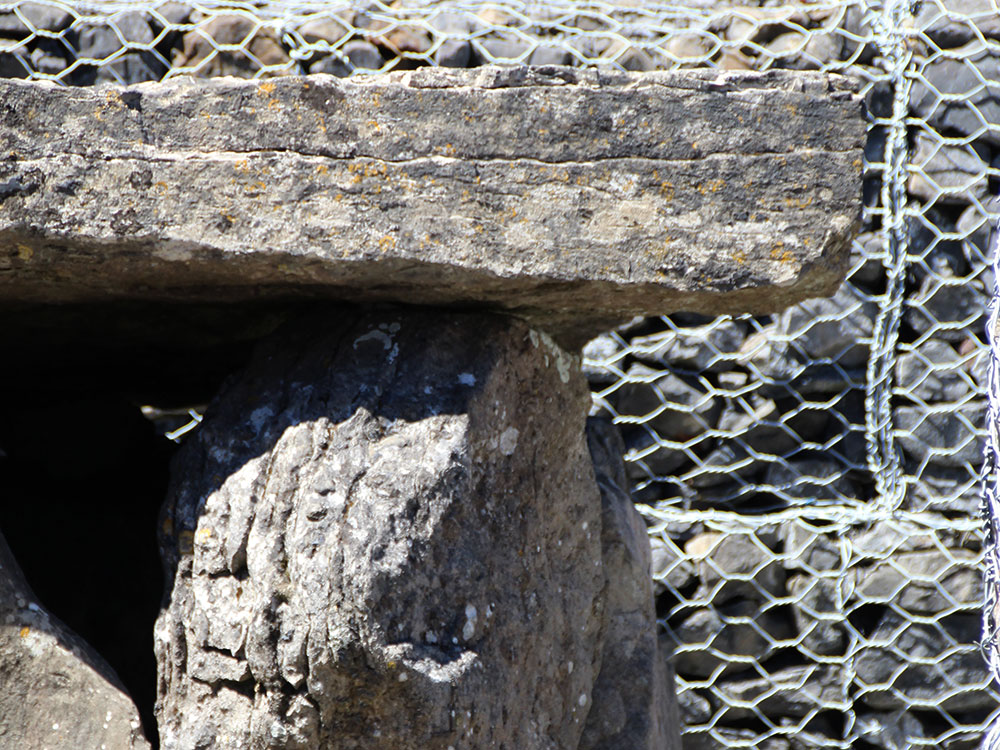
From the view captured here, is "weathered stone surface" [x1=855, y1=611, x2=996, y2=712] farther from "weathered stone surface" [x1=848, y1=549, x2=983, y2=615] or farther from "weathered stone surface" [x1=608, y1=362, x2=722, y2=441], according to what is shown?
"weathered stone surface" [x1=608, y1=362, x2=722, y2=441]

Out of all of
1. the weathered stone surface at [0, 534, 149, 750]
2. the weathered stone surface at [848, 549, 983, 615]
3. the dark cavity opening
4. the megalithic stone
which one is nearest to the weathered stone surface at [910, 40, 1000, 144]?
the weathered stone surface at [848, 549, 983, 615]

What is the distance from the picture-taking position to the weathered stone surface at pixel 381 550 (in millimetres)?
1156

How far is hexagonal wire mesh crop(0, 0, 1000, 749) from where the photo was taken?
11.3 feet

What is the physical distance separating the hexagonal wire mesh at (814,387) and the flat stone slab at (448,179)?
221 centimetres

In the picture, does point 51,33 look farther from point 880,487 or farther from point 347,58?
point 880,487

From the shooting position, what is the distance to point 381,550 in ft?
3.82

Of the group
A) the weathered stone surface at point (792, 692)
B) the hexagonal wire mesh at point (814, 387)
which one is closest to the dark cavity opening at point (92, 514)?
the hexagonal wire mesh at point (814, 387)

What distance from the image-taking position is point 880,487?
3.38m

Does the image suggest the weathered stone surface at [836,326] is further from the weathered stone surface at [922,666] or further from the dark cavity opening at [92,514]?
the dark cavity opening at [92,514]

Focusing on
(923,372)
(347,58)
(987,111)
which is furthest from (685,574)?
(347,58)

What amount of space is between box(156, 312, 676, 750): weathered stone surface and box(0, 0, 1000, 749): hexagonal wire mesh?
2.05 meters

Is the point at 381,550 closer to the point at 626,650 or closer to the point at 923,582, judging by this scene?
the point at 626,650

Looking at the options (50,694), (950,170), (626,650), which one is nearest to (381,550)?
(50,694)

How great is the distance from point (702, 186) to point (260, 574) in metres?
0.66
